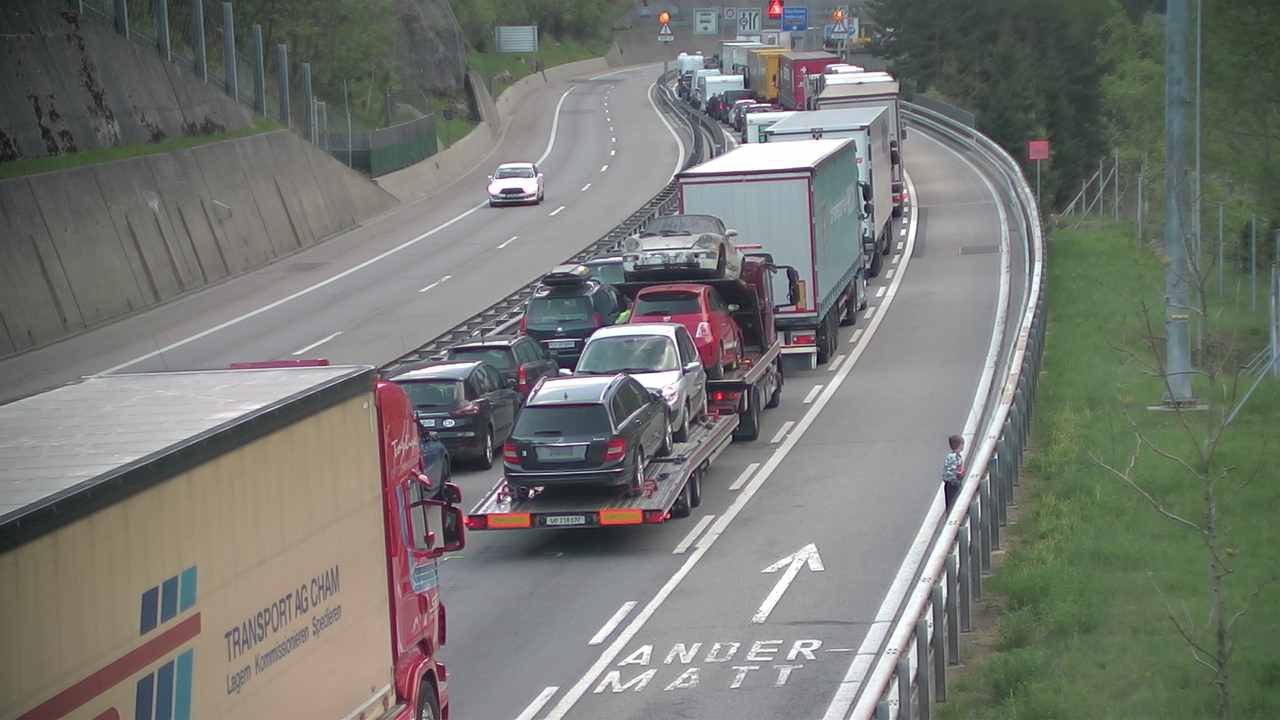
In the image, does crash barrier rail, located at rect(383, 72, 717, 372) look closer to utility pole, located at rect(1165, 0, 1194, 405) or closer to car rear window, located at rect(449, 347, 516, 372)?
car rear window, located at rect(449, 347, 516, 372)

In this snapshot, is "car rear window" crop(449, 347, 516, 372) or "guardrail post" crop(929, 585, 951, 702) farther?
"car rear window" crop(449, 347, 516, 372)

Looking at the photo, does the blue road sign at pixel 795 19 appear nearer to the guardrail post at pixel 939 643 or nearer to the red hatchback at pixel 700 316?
the red hatchback at pixel 700 316

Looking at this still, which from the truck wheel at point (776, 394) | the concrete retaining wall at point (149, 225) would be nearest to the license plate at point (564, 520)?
the truck wheel at point (776, 394)

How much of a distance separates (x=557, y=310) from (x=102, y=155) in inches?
707

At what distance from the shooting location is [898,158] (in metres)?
47.7

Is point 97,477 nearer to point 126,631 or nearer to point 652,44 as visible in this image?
point 126,631

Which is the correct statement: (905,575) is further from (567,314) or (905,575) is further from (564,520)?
(567,314)

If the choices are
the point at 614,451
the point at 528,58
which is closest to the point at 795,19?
the point at 528,58

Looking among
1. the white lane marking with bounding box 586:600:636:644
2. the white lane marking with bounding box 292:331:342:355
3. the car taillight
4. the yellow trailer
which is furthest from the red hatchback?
the yellow trailer

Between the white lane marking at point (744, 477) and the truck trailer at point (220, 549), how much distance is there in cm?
1019

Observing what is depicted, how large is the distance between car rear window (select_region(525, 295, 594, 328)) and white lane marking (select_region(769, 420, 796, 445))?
5089 mm

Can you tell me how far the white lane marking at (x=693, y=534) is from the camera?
765 inches

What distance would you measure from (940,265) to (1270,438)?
21.4 metres

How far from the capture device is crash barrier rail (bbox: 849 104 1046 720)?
10992 mm
